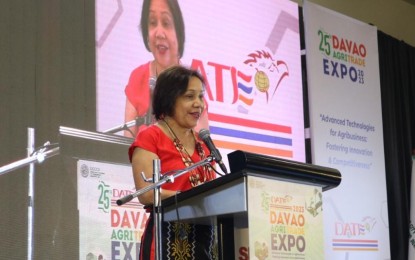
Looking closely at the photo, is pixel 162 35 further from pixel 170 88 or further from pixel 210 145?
pixel 210 145

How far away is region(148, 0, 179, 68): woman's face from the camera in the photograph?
148 inches

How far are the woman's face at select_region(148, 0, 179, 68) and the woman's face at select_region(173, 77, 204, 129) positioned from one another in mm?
1711

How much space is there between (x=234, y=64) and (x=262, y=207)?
2.72m

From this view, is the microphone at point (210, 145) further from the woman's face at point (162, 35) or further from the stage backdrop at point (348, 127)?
the stage backdrop at point (348, 127)

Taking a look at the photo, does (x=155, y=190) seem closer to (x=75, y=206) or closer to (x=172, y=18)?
(x=75, y=206)

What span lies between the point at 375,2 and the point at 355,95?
1414 mm

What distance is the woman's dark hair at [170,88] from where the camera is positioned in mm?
2047

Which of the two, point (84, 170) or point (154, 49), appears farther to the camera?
point (154, 49)

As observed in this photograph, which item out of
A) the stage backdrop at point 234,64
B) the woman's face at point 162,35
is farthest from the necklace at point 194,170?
the woman's face at point 162,35

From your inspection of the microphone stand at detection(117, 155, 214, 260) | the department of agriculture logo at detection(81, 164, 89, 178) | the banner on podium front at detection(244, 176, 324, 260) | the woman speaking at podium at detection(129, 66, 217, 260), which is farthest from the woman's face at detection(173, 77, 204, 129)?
the department of agriculture logo at detection(81, 164, 89, 178)

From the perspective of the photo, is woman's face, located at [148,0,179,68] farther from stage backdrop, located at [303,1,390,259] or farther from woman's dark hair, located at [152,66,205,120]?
woman's dark hair, located at [152,66,205,120]

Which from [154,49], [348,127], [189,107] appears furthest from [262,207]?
[348,127]

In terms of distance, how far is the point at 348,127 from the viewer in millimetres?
5176

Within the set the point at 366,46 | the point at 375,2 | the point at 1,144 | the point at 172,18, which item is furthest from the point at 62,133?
the point at 375,2
